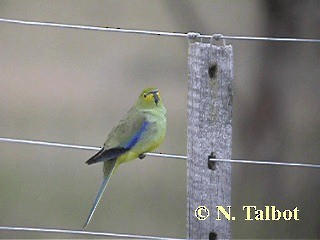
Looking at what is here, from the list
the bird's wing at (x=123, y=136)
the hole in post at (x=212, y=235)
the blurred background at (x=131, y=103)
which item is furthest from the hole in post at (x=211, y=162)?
the blurred background at (x=131, y=103)

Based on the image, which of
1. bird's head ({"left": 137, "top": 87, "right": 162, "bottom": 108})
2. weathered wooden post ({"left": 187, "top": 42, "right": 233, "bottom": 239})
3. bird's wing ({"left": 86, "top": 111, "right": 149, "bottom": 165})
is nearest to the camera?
weathered wooden post ({"left": 187, "top": 42, "right": 233, "bottom": 239})

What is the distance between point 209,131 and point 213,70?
8.3 inches

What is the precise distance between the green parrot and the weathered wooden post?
43 cm

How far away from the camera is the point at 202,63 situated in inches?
150

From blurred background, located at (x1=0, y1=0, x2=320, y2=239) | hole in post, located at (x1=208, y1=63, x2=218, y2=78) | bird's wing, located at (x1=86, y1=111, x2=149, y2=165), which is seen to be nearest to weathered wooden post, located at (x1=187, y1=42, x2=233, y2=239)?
hole in post, located at (x1=208, y1=63, x2=218, y2=78)

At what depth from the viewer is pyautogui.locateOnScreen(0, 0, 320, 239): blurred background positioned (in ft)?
26.1

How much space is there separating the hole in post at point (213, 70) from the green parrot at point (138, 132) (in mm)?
502

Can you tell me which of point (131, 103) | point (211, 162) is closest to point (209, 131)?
point (211, 162)

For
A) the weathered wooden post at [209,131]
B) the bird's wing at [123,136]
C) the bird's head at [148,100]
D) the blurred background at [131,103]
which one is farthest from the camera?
the blurred background at [131,103]

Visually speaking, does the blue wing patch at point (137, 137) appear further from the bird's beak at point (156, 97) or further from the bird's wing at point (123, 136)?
the bird's beak at point (156, 97)

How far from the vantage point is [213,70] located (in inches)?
151

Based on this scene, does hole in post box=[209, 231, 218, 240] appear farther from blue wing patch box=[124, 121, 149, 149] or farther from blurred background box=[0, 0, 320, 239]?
blurred background box=[0, 0, 320, 239]

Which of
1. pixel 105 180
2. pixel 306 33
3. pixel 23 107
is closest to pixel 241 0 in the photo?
pixel 23 107

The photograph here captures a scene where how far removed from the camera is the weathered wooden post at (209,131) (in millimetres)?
3807
